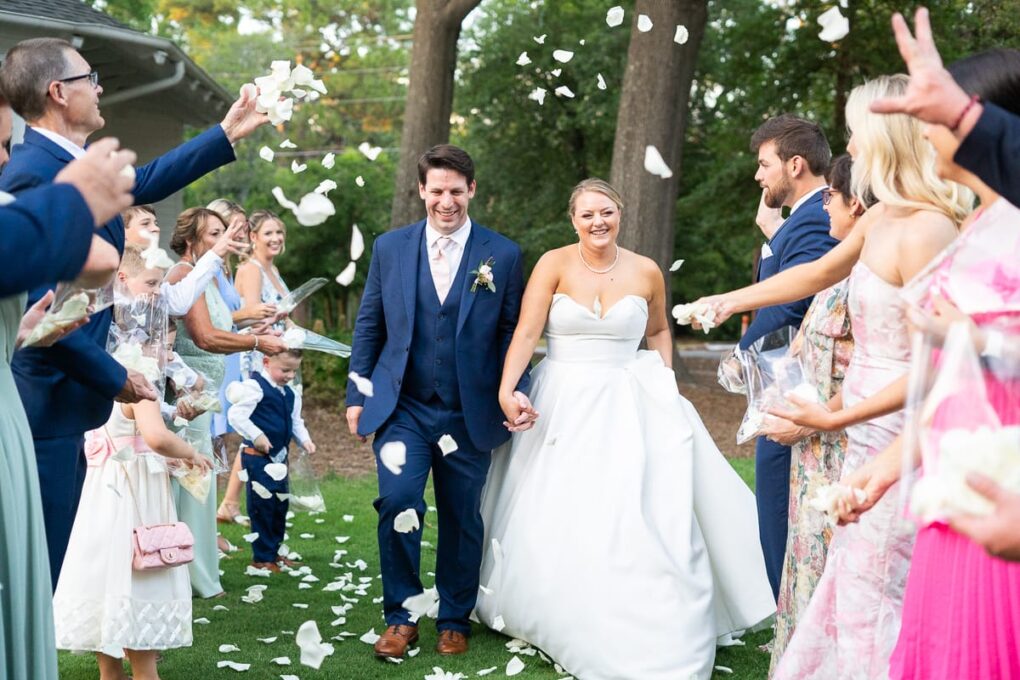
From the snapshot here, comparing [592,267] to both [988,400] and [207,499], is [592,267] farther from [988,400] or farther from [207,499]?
[988,400]

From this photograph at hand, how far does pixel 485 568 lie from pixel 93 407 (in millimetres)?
2509

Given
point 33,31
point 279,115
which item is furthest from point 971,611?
point 33,31

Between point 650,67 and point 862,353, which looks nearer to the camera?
point 862,353

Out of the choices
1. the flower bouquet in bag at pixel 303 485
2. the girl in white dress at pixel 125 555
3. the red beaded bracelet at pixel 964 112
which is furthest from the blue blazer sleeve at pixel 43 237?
the flower bouquet in bag at pixel 303 485

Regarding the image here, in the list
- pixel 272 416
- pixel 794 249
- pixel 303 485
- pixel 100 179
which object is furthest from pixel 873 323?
pixel 303 485

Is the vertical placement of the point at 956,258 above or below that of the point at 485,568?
above

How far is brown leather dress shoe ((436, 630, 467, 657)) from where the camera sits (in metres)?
5.73

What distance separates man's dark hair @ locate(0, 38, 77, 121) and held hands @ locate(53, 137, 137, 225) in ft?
5.28

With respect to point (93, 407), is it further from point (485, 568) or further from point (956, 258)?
point (956, 258)

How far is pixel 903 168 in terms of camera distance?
3.45 meters

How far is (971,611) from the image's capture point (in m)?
2.69

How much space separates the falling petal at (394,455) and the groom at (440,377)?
0.01 meters

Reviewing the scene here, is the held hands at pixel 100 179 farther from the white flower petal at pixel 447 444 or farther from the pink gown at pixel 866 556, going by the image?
the white flower petal at pixel 447 444

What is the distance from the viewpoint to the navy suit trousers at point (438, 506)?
5.76 m
